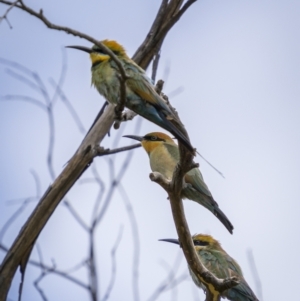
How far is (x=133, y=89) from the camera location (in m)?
3.55

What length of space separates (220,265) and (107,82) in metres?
1.22

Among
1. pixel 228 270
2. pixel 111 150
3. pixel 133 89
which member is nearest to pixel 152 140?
pixel 111 150

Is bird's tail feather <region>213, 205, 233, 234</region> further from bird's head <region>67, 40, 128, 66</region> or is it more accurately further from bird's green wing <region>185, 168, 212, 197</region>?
bird's head <region>67, 40, 128, 66</region>

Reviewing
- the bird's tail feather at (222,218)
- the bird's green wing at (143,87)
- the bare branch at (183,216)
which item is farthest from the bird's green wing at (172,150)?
the bare branch at (183,216)

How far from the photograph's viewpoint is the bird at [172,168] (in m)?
4.05

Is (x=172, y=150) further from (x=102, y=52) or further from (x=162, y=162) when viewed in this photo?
(x=102, y=52)

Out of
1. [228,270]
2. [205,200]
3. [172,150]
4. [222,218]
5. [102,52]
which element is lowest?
[228,270]

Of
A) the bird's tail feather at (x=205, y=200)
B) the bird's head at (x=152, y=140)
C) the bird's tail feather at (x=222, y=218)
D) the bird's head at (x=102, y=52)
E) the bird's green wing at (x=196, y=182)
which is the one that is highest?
the bird's head at (x=102, y=52)

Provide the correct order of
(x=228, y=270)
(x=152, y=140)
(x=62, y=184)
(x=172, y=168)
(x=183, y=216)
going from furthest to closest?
(x=152, y=140), (x=172, y=168), (x=228, y=270), (x=62, y=184), (x=183, y=216)

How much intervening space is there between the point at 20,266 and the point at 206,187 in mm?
1061

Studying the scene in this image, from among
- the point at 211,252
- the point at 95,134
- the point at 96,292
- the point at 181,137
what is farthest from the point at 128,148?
the point at 96,292

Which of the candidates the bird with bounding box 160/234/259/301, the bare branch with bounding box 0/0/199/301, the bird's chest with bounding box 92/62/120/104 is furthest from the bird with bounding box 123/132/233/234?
the bird's chest with bounding box 92/62/120/104

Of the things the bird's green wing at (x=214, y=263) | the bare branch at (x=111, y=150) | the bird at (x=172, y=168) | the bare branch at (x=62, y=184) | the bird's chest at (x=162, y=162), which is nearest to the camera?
the bare branch at (x=62, y=184)

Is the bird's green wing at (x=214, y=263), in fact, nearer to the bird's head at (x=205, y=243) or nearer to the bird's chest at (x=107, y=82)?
the bird's head at (x=205, y=243)
